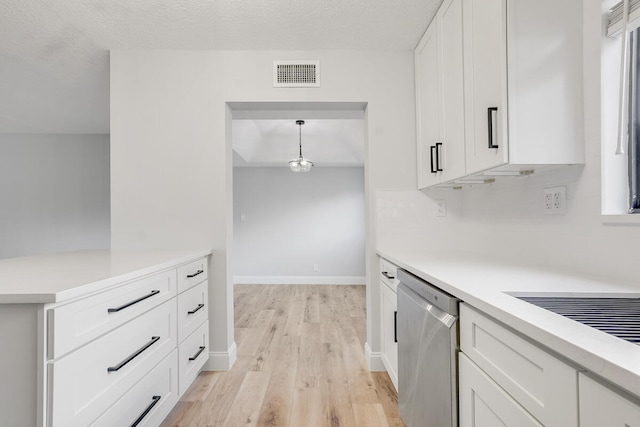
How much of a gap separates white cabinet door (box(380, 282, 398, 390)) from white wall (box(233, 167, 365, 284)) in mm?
3487

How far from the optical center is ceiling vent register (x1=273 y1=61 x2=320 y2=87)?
7.86ft

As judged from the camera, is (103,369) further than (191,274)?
No

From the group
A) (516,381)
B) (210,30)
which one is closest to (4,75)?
(210,30)

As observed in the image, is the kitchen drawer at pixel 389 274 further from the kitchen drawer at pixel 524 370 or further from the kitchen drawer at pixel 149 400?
the kitchen drawer at pixel 149 400

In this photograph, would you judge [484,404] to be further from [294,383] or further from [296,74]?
[296,74]

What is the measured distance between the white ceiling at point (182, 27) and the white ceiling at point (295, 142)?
1.84 metres

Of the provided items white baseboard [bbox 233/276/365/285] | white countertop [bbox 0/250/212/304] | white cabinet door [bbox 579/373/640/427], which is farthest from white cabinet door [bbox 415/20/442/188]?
white baseboard [bbox 233/276/365/285]

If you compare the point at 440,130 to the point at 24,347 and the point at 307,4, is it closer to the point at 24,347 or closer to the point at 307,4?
the point at 307,4

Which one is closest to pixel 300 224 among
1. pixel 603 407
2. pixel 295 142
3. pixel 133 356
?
A: pixel 295 142

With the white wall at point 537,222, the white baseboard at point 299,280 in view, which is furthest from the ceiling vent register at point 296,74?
the white baseboard at point 299,280

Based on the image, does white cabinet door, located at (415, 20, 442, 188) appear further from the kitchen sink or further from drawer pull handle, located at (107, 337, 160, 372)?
drawer pull handle, located at (107, 337, 160, 372)

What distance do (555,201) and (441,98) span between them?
0.86 meters

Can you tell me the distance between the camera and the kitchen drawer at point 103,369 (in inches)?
37.2

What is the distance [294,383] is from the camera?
216 cm
